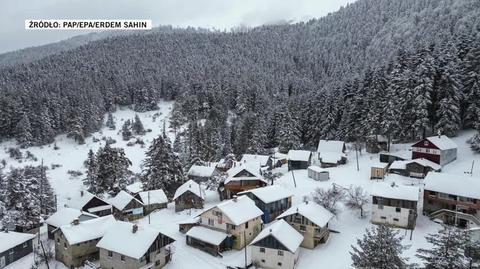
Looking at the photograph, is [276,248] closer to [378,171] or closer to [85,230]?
[85,230]

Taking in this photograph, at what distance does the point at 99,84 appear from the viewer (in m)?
146

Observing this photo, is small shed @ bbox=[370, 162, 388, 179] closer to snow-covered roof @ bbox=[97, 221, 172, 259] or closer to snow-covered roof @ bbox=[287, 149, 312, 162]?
snow-covered roof @ bbox=[287, 149, 312, 162]

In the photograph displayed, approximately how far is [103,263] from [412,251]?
32226 millimetres

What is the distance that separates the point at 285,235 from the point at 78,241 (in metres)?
22.6

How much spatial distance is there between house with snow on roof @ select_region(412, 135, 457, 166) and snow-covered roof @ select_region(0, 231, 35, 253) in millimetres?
56903

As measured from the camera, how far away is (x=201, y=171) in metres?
68.6

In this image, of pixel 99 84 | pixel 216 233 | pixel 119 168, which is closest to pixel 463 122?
pixel 216 233

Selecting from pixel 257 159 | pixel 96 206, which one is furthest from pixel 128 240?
pixel 257 159

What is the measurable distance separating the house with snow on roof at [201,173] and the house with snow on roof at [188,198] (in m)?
10.8

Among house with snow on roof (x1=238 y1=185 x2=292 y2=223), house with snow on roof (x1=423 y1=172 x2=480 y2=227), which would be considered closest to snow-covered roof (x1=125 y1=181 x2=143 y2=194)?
house with snow on roof (x1=238 y1=185 x2=292 y2=223)

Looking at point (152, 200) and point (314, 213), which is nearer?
point (314, 213)

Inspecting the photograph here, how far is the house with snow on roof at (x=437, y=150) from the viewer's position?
55781 millimetres

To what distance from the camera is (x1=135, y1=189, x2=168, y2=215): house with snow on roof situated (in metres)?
57.3

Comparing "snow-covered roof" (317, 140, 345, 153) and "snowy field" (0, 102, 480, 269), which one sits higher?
"snow-covered roof" (317, 140, 345, 153)
